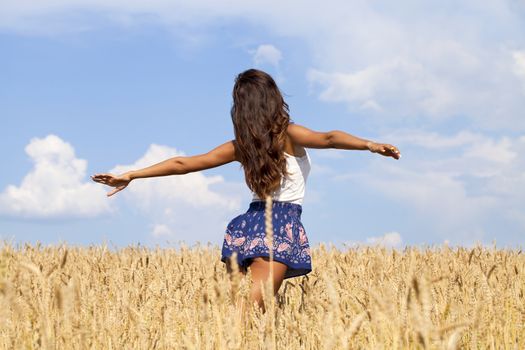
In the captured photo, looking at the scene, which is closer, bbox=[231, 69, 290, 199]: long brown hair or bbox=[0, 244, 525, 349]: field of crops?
bbox=[0, 244, 525, 349]: field of crops

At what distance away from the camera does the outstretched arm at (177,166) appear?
4.71m

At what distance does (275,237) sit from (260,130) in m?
0.72

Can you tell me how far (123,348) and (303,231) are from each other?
1541 millimetres

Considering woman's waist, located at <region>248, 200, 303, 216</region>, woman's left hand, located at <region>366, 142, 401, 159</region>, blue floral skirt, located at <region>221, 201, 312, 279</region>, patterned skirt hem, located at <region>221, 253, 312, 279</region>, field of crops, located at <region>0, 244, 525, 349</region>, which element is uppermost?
woman's left hand, located at <region>366, 142, 401, 159</region>

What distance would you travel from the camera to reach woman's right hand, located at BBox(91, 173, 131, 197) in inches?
201

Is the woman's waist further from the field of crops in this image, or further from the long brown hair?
the field of crops

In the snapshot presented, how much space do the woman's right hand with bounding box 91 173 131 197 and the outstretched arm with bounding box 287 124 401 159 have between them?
1402 mm

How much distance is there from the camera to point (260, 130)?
450cm

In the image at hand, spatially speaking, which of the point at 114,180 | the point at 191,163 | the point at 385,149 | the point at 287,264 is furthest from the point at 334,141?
the point at 114,180

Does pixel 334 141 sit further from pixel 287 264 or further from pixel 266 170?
pixel 287 264

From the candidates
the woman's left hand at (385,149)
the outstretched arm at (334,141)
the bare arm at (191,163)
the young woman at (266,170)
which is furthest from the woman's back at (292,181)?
the woman's left hand at (385,149)

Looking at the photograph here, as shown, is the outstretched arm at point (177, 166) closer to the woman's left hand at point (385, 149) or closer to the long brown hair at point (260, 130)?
the long brown hair at point (260, 130)

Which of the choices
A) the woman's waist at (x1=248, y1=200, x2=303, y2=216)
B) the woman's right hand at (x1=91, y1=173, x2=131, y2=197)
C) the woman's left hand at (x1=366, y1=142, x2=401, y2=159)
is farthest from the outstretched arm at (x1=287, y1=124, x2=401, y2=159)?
the woman's right hand at (x1=91, y1=173, x2=131, y2=197)

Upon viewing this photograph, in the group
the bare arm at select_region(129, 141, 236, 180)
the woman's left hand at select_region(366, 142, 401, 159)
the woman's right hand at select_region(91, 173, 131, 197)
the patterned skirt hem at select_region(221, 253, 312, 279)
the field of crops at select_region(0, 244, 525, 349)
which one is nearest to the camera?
the field of crops at select_region(0, 244, 525, 349)
